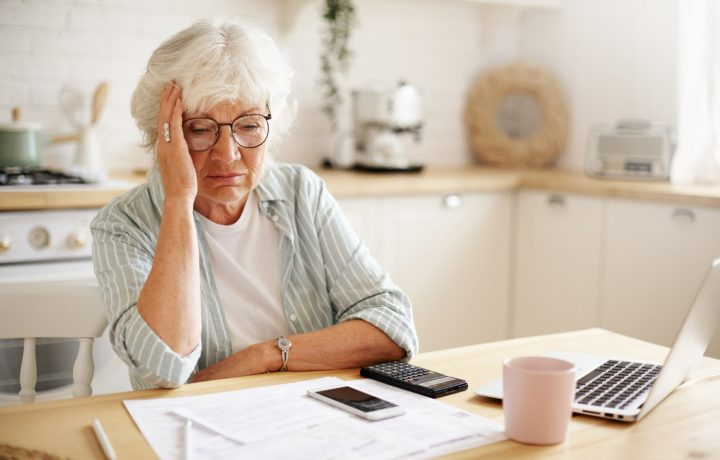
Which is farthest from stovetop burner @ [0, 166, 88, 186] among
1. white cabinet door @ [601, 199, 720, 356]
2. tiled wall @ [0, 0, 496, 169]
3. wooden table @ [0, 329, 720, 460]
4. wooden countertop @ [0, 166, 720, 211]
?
white cabinet door @ [601, 199, 720, 356]

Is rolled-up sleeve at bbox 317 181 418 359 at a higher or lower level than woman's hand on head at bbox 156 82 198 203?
lower

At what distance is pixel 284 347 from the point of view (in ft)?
4.76

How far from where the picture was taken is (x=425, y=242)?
3227 mm

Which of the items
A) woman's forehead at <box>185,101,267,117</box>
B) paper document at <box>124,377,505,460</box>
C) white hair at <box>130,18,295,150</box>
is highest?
white hair at <box>130,18,295,150</box>

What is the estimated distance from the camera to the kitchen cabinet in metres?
3.12

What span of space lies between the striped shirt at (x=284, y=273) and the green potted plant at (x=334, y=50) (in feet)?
5.57

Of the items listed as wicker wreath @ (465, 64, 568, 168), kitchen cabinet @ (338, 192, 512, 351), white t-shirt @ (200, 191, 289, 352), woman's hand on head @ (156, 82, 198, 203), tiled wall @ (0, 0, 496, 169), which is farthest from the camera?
wicker wreath @ (465, 64, 568, 168)

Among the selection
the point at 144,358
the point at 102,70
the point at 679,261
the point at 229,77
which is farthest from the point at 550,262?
the point at 144,358

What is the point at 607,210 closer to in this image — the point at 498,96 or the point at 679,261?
the point at 679,261

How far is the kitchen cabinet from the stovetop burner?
0.92 m

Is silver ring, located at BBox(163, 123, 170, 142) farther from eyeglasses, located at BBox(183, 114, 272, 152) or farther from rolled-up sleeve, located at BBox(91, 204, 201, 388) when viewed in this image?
rolled-up sleeve, located at BBox(91, 204, 201, 388)

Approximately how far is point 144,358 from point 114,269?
0.21m

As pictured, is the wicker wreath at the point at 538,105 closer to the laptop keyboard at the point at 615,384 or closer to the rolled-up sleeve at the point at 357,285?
the rolled-up sleeve at the point at 357,285

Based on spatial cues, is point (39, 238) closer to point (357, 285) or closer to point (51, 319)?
point (51, 319)
